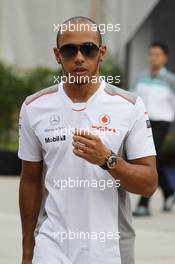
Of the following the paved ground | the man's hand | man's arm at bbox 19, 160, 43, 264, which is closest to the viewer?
the man's hand

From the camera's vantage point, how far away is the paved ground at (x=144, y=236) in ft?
22.2

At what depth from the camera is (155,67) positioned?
30.6ft

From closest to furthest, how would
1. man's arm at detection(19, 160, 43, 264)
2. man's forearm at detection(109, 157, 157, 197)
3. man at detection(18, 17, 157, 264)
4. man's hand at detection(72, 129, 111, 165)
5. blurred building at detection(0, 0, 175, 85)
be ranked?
man's hand at detection(72, 129, 111, 165), man's forearm at detection(109, 157, 157, 197), man at detection(18, 17, 157, 264), man's arm at detection(19, 160, 43, 264), blurred building at detection(0, 0, 175, 85)

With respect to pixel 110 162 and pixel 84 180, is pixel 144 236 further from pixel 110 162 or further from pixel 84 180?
pixel 110 162

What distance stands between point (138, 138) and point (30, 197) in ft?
1.83

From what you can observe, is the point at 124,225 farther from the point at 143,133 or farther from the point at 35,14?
the point at 35,14

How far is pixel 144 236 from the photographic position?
7.93m

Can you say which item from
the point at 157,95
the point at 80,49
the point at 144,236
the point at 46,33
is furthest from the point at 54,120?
the point at 46,33

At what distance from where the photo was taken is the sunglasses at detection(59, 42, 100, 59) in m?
3.57

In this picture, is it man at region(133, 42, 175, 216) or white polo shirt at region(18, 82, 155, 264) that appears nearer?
white polo shirt at region(18, 82, 155, 264)

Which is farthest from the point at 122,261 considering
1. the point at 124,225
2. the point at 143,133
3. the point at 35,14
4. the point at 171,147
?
the point at 35,14

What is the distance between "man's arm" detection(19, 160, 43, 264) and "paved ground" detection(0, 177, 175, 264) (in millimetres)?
2663

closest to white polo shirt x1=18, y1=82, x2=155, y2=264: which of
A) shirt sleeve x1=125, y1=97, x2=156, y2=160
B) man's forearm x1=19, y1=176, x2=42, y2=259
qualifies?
shirt sleeve x1=125, y1=97, x2=156, y2=160

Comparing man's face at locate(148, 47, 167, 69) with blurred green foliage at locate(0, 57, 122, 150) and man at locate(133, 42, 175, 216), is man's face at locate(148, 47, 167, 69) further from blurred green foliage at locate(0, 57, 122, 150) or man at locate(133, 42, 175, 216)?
blurred green foliage at locate(0, 57, 122, 150)
